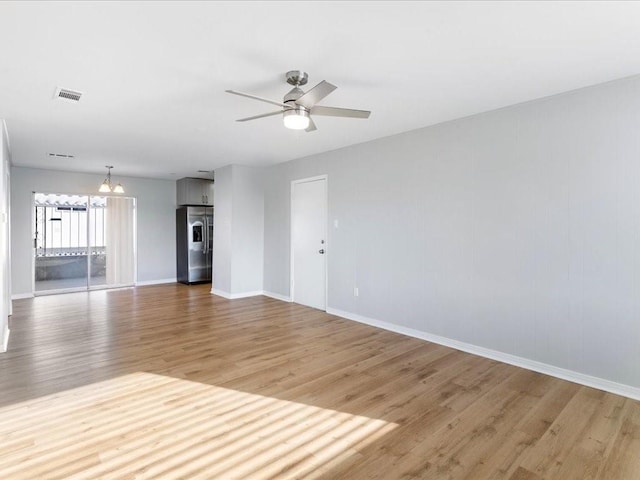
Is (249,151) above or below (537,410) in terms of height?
above

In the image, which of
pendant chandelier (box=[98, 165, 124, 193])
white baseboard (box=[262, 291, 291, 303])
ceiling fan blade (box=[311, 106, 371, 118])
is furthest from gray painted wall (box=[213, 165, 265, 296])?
ceiling fan blade (box=[311, 106, 371, 118])

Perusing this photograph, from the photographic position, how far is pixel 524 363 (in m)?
3.29

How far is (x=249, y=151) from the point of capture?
534 cm

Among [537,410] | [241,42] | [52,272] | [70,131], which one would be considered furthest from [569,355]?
[52,272]

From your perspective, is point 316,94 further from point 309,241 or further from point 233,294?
point 233,294

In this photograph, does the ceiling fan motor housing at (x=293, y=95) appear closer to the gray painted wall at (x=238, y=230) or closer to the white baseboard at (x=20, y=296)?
the gray painted wall at (x=238, y=230)

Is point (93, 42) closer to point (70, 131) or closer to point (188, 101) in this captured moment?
point (188, 101)

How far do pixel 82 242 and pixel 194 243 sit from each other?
2283 mm

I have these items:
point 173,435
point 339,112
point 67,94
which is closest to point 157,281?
point 67,94

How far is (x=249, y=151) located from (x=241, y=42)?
A: 3157 millimetres

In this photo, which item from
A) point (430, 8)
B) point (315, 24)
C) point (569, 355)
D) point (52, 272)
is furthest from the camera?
point (52, 272)

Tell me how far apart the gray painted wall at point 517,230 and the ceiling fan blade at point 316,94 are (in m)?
1.95

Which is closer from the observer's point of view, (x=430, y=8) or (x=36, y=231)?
(x=430, y=8)

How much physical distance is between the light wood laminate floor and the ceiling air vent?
2503 millimetres
